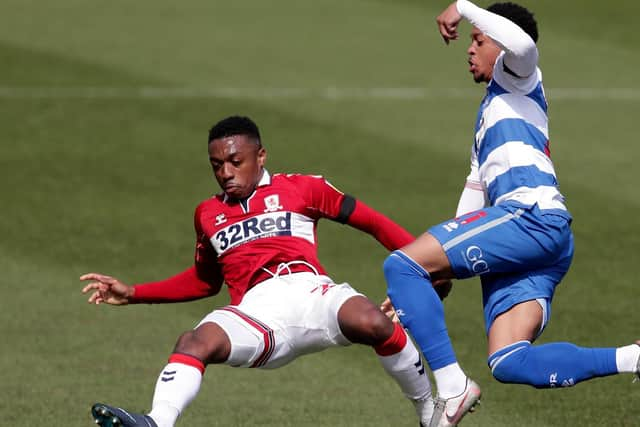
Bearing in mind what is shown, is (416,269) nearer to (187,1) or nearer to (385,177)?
(385,177)

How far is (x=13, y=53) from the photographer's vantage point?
19156 mm

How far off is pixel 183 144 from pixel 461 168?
3.22m

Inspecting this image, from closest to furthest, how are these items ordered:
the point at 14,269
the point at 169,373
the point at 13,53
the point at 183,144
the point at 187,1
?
the point at 169,373 → the point at 14,269 → the point at 183,144 → the point at 13,53 → the point at 187,1

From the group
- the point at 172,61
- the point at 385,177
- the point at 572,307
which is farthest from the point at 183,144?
the point at 572,307

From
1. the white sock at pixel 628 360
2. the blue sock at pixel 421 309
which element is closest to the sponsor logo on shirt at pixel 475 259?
the blue sock at pixel 421 309

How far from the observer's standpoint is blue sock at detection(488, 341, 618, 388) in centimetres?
681

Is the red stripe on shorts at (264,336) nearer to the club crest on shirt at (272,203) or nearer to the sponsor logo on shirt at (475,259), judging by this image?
the club crest on shirt at (272,203)

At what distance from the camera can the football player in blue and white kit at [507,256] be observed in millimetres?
6902

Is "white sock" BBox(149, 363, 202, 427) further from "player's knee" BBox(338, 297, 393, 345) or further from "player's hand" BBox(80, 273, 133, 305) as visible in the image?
"player's hand" BBox(80, 273, 133, 305)

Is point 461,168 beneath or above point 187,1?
beneath

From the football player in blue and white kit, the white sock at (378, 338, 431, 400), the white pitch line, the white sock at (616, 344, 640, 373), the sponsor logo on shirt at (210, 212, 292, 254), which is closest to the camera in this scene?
the white sock at (616, 344, 640, 373)

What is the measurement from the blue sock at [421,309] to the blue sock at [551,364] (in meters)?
0.28

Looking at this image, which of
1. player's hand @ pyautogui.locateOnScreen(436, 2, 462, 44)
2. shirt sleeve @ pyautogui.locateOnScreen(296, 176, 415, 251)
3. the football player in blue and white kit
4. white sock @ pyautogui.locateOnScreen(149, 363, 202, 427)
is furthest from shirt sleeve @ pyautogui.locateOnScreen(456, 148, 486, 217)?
white sock @ pyautogui.locateOnScreen(149, 363, 202, 427)

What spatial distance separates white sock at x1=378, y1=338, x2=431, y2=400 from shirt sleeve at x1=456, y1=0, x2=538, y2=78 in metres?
1.57
